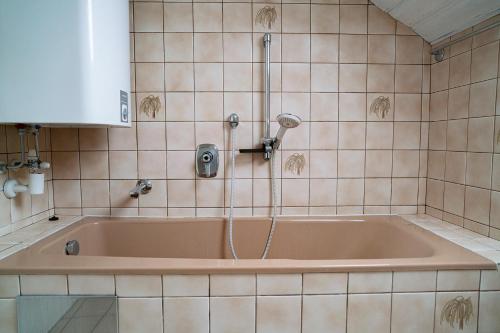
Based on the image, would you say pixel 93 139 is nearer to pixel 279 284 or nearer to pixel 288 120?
pixel 288 120

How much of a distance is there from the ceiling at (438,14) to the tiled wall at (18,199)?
183 cm

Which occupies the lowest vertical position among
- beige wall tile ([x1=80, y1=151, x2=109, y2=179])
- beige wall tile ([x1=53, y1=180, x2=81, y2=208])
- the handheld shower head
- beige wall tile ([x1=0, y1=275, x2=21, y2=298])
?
beige wall tile ([x1=0, y1=275, x2=21, y2=298])

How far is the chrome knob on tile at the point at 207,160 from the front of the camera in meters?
1.41

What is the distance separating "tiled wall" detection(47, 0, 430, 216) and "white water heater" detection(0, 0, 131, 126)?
1.53ft

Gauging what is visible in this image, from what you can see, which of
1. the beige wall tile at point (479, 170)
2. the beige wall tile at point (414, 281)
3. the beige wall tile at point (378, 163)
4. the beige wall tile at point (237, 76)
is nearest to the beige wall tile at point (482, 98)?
the beige wall tile at point (479, 170)

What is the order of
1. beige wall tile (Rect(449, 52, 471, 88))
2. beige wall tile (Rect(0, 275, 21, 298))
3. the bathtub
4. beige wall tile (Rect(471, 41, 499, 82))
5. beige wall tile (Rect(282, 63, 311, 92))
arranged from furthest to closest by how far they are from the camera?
beige wall tile (Rect(282, 63, 311, 92))
the bathtub
beige wall tile (Rect(449, 52, 471, 88))
beige wall tile (Rect(471, 41, 499, 82))
beige wall tile (Rect(0, 275, 21, 298))

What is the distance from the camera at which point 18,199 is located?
3.99 feet

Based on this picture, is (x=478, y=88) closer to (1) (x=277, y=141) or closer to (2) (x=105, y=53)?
(1) (x=277, y=141)

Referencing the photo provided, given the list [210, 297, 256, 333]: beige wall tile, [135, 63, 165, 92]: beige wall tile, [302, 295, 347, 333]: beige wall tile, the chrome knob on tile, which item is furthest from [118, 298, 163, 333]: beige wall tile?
[135, 63, 165, 92]: beige wall tile

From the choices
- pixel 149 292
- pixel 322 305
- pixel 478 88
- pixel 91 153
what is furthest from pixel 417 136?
pixel 91 153

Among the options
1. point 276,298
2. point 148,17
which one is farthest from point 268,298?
point 148,17

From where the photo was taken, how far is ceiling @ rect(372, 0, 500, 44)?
1.09m

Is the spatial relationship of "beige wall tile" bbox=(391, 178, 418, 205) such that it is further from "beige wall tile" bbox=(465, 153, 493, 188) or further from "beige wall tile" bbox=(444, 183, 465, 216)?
"beige wall tile" bbox=(465, 153, 493, 188)

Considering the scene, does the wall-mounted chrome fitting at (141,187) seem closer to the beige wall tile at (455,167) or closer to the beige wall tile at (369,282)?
the beige wall tile at (369,282)
